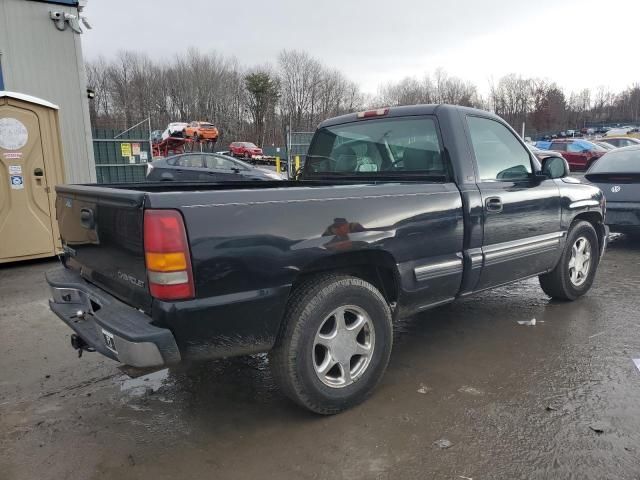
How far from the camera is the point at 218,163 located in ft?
46.9

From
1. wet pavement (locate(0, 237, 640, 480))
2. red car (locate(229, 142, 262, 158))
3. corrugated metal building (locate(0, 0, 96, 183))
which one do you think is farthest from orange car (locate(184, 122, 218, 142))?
wet pavement (locate(0, 237, 640, 480))

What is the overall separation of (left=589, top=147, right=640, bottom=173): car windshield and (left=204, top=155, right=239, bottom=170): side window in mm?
9593

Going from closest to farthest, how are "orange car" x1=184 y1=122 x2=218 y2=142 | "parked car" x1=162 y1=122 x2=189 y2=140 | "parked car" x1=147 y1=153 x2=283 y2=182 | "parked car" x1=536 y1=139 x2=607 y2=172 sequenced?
"parked car" x1=147 y1=153 x2=283 y2=182, "parked car" x1=536 y1=139 x2=607 y2=172, "parked car" x1=162 y1=122 x2=189 y2=140, "orange car" x1=184 y1=122 x2=218 y2=142

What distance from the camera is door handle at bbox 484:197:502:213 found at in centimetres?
366

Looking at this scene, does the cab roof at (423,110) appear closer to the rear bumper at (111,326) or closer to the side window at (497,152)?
the side window at (497,152)

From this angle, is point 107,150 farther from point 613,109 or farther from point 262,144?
point 613,109

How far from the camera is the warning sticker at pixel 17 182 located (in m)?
6.59

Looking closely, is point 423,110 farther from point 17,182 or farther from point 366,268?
point 17,182

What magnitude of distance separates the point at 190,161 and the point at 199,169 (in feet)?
2.00

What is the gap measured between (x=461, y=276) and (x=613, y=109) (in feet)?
343

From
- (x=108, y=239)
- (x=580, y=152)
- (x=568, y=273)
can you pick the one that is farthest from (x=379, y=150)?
(x=580, y=152)

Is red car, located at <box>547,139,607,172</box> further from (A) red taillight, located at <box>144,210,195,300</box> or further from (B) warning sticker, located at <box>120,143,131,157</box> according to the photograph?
(A) red taillight, located at <box>144,210,195,300</box>

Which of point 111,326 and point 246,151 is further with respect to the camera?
point 246,151

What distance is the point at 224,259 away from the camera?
7.63 ft
